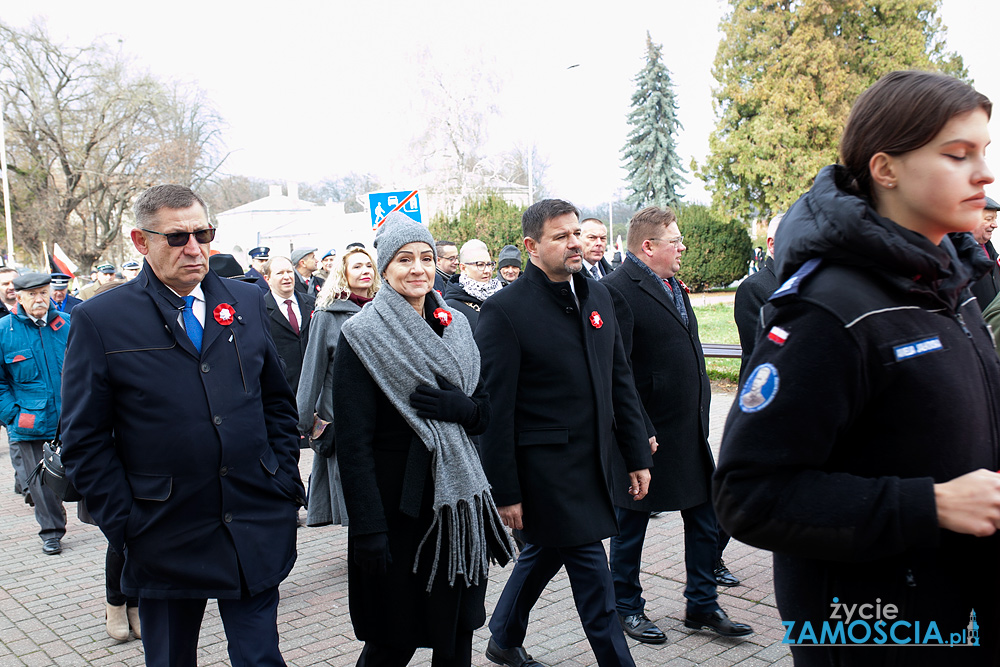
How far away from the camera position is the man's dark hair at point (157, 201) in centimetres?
318

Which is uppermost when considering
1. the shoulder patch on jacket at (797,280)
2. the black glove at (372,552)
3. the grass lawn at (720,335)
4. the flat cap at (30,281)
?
the shoulder patch on jacket at (797,280)

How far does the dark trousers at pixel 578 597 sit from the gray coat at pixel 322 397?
1.55 metres

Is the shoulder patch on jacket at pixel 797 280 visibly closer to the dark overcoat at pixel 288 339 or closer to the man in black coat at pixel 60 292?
the dark overcoat at pixel 288 339

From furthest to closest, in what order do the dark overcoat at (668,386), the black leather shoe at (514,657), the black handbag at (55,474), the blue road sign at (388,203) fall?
the blue road sign at (388,203) → the dark overcoat at (668,386) → the black leather shoe at (514,657) → the black handbag at (55,474)

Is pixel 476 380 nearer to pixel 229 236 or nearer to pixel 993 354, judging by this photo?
pixel 993 354

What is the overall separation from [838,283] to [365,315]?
2.15 m

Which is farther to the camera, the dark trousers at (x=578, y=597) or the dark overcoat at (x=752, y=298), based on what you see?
the dark overcoat at (x=752, y=298)

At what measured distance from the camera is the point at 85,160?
38250 millimetres

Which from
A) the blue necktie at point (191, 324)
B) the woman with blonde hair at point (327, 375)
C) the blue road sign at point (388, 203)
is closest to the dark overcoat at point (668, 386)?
the woman with blonde hair at point (327, 375)

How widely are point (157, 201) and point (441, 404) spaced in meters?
1.38

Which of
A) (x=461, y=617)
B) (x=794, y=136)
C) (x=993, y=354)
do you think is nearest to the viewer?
(x=993, y=354)

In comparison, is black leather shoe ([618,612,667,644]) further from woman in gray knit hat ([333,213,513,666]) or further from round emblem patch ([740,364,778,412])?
round emblem patch ([740,364,778,412])

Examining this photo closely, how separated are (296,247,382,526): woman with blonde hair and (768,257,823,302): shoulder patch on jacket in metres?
3.70

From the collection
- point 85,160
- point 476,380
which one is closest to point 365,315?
point 476,380
